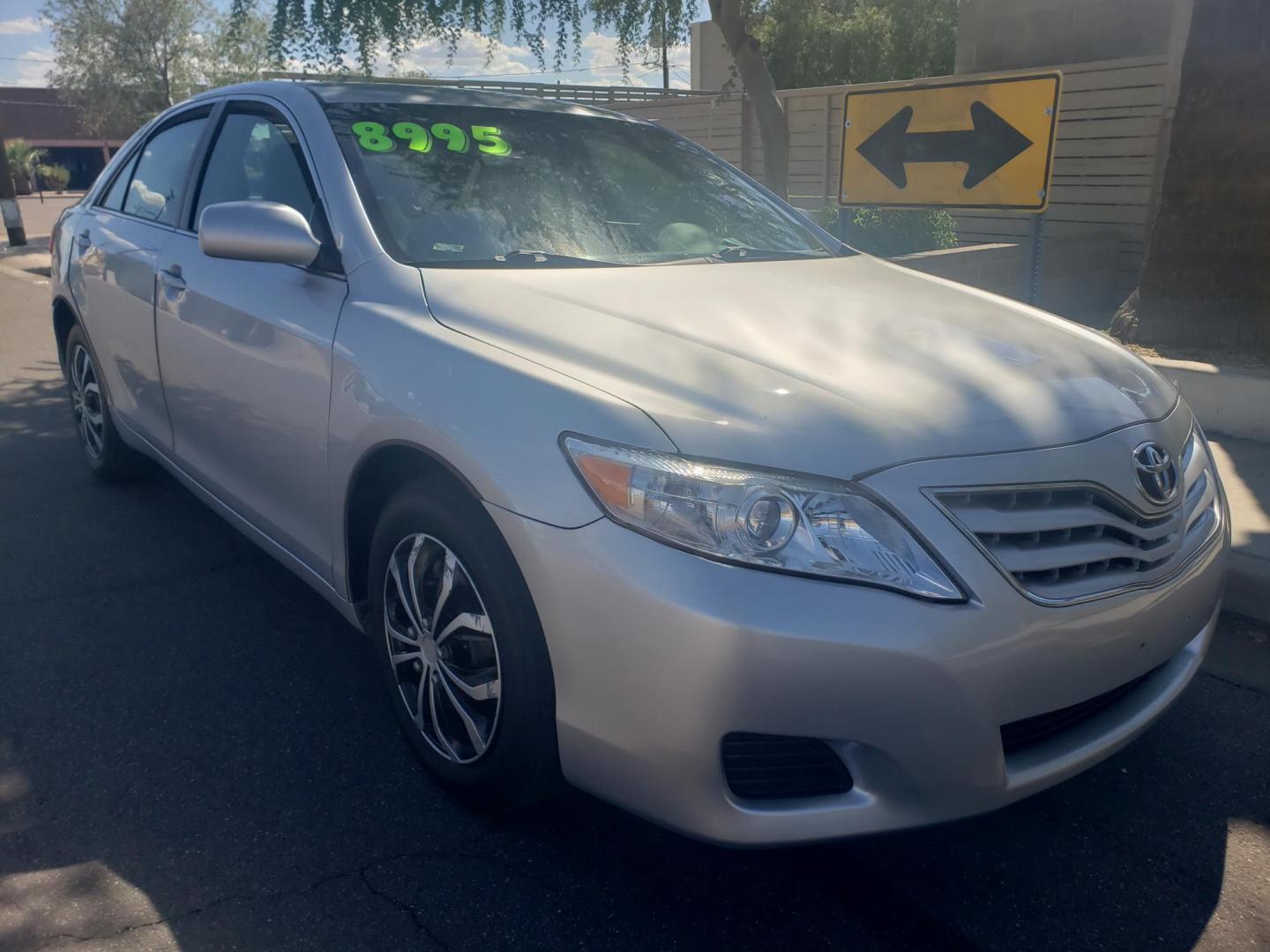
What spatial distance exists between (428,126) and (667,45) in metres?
5.99

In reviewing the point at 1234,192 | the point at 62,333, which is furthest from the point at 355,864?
the point at 1234,192

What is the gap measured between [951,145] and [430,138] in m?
3.32

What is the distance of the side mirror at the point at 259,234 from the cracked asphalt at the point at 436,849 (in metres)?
1.29

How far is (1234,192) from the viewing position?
19.9 ft

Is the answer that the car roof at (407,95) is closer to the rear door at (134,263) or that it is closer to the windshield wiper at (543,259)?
the rear door at (134,263)

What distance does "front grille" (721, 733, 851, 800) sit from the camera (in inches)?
80.5

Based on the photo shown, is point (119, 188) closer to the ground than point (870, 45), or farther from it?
closer to the ground

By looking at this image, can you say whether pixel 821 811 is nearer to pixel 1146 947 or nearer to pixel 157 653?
pixel 1146 947

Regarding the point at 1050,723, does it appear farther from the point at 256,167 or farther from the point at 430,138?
the point at 256,167

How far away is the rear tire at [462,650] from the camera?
7.44 feet

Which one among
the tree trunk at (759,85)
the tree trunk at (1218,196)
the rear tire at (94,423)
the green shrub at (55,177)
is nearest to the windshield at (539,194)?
the rear tire at (94,423)

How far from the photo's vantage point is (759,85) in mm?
8367

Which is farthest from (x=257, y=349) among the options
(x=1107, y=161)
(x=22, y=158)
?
(x=22, y=158)

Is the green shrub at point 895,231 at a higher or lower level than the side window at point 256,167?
lower
